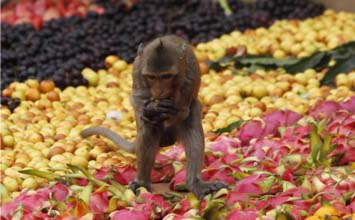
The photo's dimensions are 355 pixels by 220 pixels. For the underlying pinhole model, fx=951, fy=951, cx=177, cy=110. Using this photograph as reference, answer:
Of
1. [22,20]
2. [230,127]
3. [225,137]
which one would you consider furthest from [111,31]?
[225,137]

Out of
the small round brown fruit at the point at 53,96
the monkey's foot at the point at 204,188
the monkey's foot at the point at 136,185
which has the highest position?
the small round brown fruit at the point at 53,96

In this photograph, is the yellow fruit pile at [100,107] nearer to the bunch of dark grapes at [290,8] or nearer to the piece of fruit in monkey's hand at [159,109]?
the piece of fruit in monkey's hand at [159,109]

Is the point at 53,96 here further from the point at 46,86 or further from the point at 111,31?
the point at 111,31

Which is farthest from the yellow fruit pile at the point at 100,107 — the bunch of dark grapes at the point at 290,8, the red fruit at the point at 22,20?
the red fruit at the point at 22,20

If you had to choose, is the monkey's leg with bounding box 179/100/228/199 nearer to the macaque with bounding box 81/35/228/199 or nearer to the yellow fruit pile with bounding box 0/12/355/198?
the macaque with bounding box 81/35/228/199

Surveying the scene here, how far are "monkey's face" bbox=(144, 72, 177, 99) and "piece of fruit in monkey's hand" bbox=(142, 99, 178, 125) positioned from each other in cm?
3

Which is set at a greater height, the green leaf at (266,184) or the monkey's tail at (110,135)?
the monkey's tail at (110,135)

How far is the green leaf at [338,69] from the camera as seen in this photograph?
7.09 metres

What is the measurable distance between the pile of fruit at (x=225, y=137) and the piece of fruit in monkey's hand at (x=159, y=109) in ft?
1.36

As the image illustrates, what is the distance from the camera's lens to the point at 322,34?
8.29m

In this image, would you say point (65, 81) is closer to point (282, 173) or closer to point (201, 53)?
point (201, 53)

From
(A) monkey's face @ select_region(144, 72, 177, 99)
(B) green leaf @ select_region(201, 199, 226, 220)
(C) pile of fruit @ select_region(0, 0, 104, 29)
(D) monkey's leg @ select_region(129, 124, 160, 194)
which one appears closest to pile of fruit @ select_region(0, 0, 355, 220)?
(B) green leaf @ select_region(201, 199, 226, 220)

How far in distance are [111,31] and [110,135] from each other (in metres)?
2.91

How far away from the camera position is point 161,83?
4.62m
